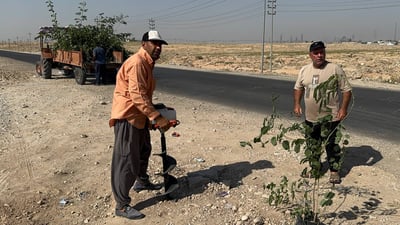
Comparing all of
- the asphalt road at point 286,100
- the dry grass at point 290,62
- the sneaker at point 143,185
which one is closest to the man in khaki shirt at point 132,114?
the sneaker at point 143,185

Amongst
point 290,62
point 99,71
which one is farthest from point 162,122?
point 290,62

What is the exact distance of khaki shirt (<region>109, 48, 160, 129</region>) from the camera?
3.94 metres

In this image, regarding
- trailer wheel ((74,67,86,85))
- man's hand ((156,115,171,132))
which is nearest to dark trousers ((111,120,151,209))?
man's hand ((156,115,171,132))

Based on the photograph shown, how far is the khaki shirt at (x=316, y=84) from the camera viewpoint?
4891 millimetres

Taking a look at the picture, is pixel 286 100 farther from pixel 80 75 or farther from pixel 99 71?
pixel 80 75

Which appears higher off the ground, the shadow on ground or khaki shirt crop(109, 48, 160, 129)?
khaki shirt crop(109, 48, 160, 129)

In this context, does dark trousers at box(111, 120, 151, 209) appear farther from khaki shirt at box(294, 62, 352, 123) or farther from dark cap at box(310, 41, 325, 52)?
dark cap at box(310, 41, 325, 52)

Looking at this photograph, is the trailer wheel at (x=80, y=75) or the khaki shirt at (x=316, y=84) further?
the trailer wheel at (x=80, y=75)

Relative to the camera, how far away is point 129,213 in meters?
4.21

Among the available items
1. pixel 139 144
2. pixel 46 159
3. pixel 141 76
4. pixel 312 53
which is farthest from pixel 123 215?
pixel 312 53

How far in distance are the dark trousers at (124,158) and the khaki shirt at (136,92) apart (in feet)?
0.29

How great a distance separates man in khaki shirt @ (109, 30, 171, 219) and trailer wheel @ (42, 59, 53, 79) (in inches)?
598

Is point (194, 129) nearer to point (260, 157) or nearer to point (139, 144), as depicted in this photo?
point (260, 157)

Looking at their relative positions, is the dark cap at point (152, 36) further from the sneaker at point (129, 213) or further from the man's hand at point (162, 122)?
the sneaker at point (129, 213)
